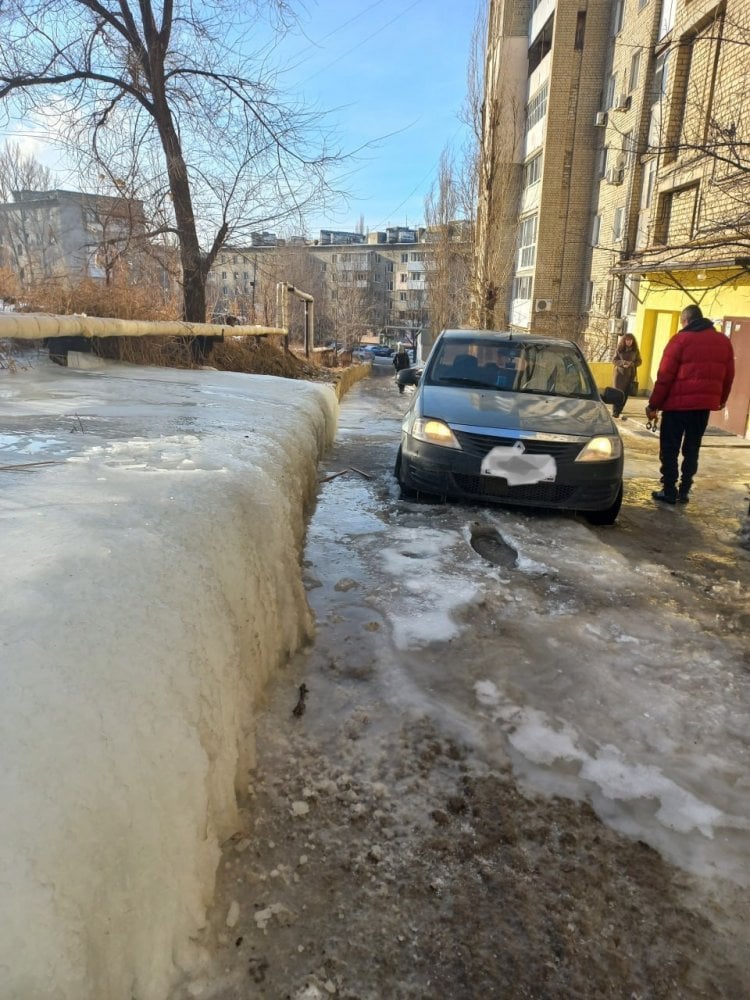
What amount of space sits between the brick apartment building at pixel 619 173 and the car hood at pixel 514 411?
93.4 inches

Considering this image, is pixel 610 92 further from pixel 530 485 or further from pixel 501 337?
pixel 530 485

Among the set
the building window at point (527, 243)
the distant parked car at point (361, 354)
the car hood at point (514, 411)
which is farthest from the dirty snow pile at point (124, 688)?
the distant parked car at point (361, 354)

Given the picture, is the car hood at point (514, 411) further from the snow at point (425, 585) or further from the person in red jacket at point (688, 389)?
the snow at point (425, 585)

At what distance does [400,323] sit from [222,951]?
8093cm

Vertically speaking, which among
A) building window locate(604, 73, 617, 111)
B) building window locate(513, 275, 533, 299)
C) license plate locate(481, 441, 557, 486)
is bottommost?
license plate locate(481, 441, 557, 486)

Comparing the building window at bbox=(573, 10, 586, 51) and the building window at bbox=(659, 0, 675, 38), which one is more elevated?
the building window at bbox=(573, 10, 586, 51)

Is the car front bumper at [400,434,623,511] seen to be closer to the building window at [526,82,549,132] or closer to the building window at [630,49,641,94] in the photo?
the building window at [630,49,641,94]

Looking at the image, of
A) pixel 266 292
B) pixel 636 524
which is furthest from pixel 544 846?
pixel 266 292

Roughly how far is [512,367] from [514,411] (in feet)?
3.39

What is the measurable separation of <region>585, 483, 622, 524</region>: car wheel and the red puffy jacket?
1519mm

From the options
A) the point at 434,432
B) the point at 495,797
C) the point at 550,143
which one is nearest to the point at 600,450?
the point at 434,432

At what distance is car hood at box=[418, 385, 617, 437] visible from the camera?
5.25 metres

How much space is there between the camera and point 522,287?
29422 millimetres

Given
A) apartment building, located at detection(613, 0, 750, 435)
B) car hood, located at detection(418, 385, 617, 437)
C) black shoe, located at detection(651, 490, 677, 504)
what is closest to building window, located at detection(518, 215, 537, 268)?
apartment building, located at detection(613, 0, 750, 435)
